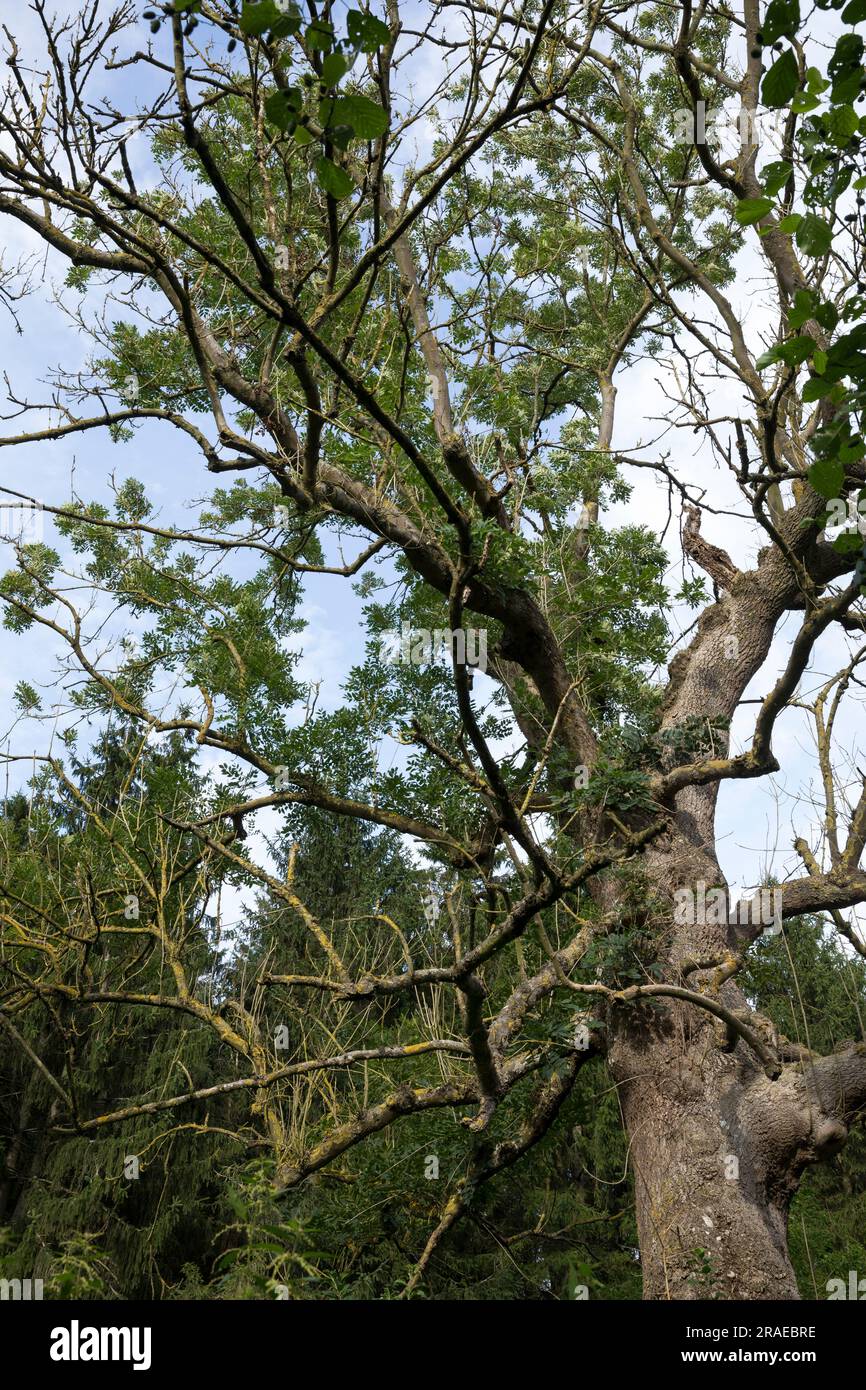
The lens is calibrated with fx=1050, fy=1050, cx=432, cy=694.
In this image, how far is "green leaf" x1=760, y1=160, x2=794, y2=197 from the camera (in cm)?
222

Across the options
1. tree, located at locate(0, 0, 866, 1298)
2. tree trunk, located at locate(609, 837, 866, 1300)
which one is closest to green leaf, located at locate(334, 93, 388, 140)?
tree, located at locate(0, 0, 866, 1298)

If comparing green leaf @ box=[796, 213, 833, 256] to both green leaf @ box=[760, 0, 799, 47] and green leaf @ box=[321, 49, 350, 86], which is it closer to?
green leaf @ box=[760, 0, 799, 47]

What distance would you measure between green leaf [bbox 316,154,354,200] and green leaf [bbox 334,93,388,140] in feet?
0.27

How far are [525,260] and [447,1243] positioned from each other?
29.3 ft

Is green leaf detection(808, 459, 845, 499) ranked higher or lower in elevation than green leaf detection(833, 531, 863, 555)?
lower

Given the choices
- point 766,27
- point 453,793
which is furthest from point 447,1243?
point 766,27

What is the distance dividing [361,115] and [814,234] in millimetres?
953

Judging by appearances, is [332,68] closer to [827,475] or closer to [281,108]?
[281,108]

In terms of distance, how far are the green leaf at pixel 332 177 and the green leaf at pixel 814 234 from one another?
94cm

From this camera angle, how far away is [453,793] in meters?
7.91

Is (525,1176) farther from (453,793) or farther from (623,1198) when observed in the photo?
(453,793)

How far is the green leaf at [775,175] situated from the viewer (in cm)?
222

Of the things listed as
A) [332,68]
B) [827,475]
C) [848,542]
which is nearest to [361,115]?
[332,68]
